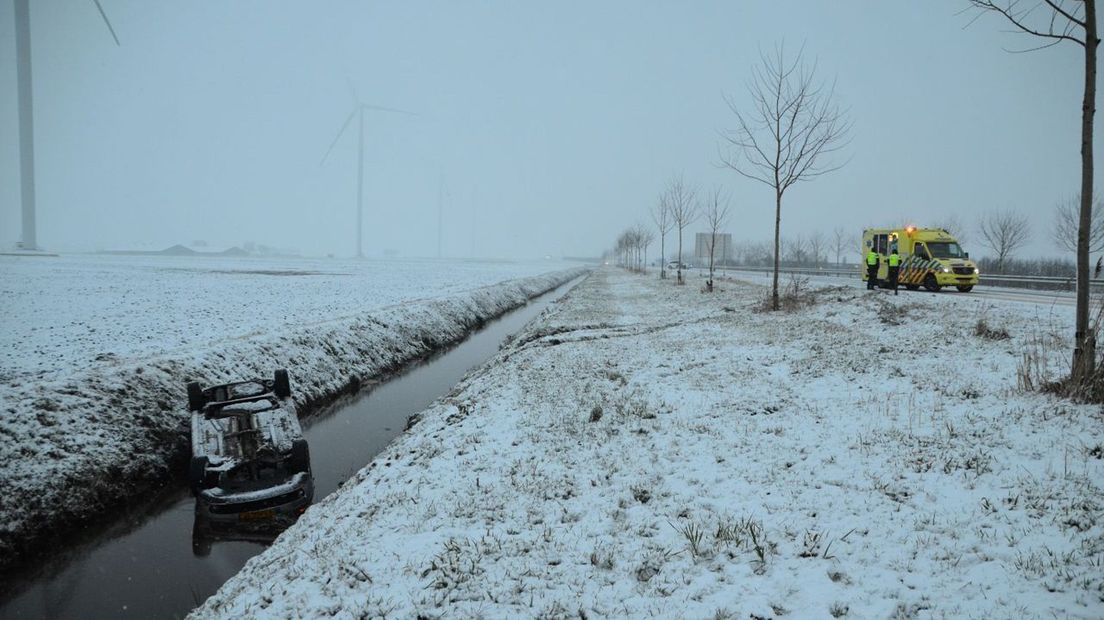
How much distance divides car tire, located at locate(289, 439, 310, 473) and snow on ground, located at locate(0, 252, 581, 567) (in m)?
2.99

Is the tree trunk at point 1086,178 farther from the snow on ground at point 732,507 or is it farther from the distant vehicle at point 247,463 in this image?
the distant vehicle at point 247,463

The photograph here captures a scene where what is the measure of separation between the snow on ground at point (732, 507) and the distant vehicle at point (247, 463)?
0.92m

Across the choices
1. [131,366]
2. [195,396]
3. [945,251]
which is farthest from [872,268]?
[131,366]

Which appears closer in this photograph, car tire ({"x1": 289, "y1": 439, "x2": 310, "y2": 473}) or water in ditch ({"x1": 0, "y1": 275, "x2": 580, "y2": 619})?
water in ditch ({"x1": 0, "y1": 275, "x2": 580, "y2": 619})

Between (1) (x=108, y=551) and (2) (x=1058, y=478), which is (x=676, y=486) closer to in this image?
Answer: (2) (x=1058, y=478)

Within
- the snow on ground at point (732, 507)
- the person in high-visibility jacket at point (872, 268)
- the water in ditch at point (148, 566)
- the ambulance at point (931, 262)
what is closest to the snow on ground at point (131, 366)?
the water in ditch at point (148, 566)

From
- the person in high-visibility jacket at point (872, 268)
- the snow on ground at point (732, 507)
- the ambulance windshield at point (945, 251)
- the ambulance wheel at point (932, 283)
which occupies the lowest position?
the snow on ground at point (732, 507)

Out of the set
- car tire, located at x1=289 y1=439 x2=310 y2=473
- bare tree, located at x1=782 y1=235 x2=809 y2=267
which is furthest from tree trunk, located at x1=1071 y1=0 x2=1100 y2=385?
bare tree, located at x1=782 y1=235 x2=809 y2=267

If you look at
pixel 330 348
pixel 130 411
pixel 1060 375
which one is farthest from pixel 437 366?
pixel 1060 375

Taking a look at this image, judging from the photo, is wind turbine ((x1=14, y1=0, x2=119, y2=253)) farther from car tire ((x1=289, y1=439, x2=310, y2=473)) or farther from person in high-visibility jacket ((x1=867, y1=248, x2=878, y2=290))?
person in high-visibility jacket ((x1=867, y1=248, x2=878, y2=290))

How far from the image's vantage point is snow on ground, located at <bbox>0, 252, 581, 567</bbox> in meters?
7.87

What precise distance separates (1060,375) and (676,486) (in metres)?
6.46

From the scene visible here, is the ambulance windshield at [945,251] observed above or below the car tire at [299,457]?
above

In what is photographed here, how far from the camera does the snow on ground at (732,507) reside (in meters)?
4.25
